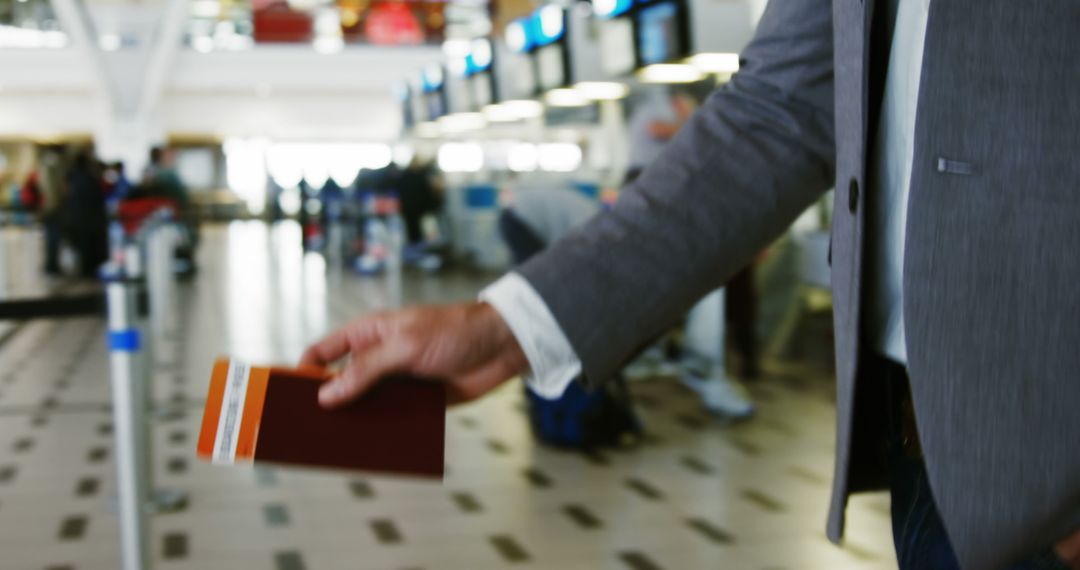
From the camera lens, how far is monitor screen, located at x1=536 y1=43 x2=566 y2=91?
11188 mm

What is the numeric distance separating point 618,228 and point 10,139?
3191 cm

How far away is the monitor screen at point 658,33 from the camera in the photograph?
823 centimetres

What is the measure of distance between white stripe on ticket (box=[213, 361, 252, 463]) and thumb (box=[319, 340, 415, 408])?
Answer: 0.06 m

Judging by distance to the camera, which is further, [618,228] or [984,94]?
[618,228]

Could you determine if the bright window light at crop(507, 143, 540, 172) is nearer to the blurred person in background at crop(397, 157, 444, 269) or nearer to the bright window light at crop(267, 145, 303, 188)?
the bright window light at crop(267, 145, 303, 188)

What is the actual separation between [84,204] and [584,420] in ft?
34.8

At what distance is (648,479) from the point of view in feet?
15.9

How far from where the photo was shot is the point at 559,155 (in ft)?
96.7

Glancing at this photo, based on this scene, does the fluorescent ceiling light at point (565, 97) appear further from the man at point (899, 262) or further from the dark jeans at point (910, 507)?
the dark jeans at point (910, 507)

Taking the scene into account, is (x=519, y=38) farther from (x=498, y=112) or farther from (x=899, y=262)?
(x=899, y=262)

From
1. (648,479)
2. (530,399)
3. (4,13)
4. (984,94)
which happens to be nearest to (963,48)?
(984,94)

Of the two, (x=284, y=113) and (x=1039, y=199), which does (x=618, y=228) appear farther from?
(x=284, y=113)

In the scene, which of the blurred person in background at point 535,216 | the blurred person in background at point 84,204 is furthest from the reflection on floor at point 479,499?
the blurred person in background at point 84,204

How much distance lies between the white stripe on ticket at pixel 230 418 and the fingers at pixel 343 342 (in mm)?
91
